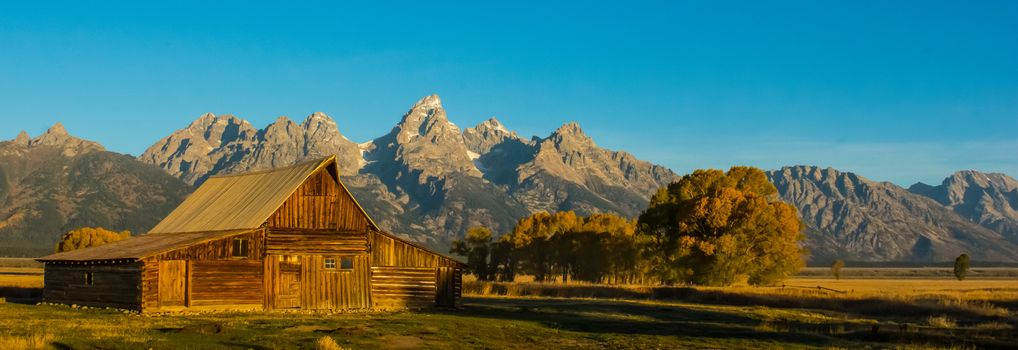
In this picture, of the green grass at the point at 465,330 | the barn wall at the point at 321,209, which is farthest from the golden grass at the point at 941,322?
the barn wall at the point at 321,209

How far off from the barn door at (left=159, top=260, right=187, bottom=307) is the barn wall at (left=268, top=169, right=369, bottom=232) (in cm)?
554

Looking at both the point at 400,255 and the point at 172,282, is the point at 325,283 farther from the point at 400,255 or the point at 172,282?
the point at 172,282

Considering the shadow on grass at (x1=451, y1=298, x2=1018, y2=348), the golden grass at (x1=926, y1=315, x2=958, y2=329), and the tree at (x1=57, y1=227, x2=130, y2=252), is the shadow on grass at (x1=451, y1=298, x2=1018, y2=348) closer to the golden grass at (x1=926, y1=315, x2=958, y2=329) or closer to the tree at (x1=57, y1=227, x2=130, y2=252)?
the golden grass at (x1=926, y1=315, x2=958, y2=329)

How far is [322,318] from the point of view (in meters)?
43.8

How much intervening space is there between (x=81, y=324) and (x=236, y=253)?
12.0 m

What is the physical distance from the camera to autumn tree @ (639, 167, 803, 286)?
262 ft

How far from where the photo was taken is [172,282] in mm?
46844

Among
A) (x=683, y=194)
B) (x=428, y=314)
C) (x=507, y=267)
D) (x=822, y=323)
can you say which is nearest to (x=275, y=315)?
(x=428, y=314)

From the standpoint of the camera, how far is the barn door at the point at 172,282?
46.4 m

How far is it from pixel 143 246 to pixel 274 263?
7471mm

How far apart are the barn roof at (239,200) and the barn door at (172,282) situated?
4334 mm

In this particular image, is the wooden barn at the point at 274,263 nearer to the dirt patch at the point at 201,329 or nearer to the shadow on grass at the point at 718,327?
the shadow on grass at the point at 718,327

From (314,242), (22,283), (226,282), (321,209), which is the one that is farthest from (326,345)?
(22,283)

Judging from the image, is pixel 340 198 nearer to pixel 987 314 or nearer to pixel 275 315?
pixel 275 315
